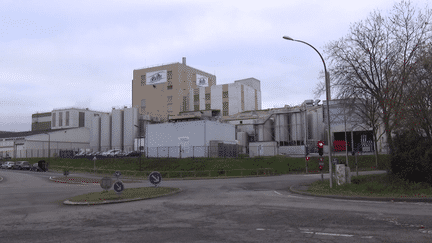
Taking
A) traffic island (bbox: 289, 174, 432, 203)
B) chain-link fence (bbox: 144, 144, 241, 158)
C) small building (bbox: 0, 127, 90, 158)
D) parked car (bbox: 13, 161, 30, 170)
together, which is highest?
small building (bbox: 0, 127, 90, 158)

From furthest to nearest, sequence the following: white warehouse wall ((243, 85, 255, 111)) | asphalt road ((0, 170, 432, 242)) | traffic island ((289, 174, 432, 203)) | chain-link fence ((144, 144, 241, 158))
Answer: white warehouse wall ((243, 85, 255, 111))
chain-link fence ((144, 144, 241, 158))
traffic island ((289, 174, 432, 203))
asphalt road ((0, 170, 432, 242))

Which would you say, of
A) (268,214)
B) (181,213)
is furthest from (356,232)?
(181,213)

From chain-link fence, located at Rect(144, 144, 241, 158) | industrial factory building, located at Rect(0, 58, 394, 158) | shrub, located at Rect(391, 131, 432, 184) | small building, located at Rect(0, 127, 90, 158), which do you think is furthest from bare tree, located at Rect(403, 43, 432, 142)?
small building, located at Rect(0, 127, 90, 158)

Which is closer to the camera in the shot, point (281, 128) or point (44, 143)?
point (281, 128)

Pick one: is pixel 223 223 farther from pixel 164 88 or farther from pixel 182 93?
pixel 164 88

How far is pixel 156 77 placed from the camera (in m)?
101

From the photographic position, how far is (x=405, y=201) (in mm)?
13242

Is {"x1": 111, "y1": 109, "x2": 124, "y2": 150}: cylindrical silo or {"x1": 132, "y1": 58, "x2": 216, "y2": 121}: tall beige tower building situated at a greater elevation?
{"x1": 132, "y1": 58, "x2": 216, "y2": 121}: tall beige tower building

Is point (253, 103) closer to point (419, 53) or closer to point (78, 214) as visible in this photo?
point (419, 53)

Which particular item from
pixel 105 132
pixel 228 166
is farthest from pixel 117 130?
pixel 228 166

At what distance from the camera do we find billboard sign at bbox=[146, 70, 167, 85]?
328 feet

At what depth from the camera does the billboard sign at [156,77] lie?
9988cm

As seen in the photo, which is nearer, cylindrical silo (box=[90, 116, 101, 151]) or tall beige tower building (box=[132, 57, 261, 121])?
cylindrical silo (box=[90, 116, 101, 151])

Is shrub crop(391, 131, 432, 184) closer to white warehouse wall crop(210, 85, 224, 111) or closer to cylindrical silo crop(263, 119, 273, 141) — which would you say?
cylindrical silo crop(263, 119, 273, 141)
